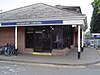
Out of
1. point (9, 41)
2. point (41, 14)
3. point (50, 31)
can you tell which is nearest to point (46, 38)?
point (50, 31)

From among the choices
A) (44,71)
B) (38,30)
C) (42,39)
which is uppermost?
(38,30)

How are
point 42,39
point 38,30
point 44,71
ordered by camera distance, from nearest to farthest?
1. point 44,71
2. point 42,39
3. point 38,30

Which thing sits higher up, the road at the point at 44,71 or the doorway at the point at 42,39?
the doorway at the point at 42,39

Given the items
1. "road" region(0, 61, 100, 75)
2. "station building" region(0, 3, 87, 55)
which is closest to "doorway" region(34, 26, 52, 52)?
"station building" region(0, 3, 87, 55)

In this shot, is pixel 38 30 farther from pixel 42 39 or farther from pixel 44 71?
pixel 44 71

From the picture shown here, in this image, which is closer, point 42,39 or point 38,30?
point 42,39

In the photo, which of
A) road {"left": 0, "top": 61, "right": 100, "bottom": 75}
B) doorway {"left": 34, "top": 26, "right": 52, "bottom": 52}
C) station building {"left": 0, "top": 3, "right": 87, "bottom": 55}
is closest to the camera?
road {"left": 0, "top": 61, "right": 100, "bottom": 75}

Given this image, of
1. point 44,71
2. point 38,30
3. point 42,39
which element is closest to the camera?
point 44,71

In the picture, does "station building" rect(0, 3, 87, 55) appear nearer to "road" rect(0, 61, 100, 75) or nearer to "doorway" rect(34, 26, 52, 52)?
"doorway" rect(34, 26, 52, 52)

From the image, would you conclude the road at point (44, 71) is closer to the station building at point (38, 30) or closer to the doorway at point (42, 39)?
the station building at point (38, 30)

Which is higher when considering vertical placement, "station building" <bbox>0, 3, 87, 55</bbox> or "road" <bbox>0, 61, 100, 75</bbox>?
"station building" <bbox>0, 3, 87, 55</bbox>

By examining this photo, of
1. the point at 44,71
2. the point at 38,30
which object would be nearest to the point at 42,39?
the point at 38,30

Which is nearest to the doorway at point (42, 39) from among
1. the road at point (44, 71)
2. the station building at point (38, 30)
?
the station building at point (38, 30)

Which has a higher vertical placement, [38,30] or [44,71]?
[38,30]
